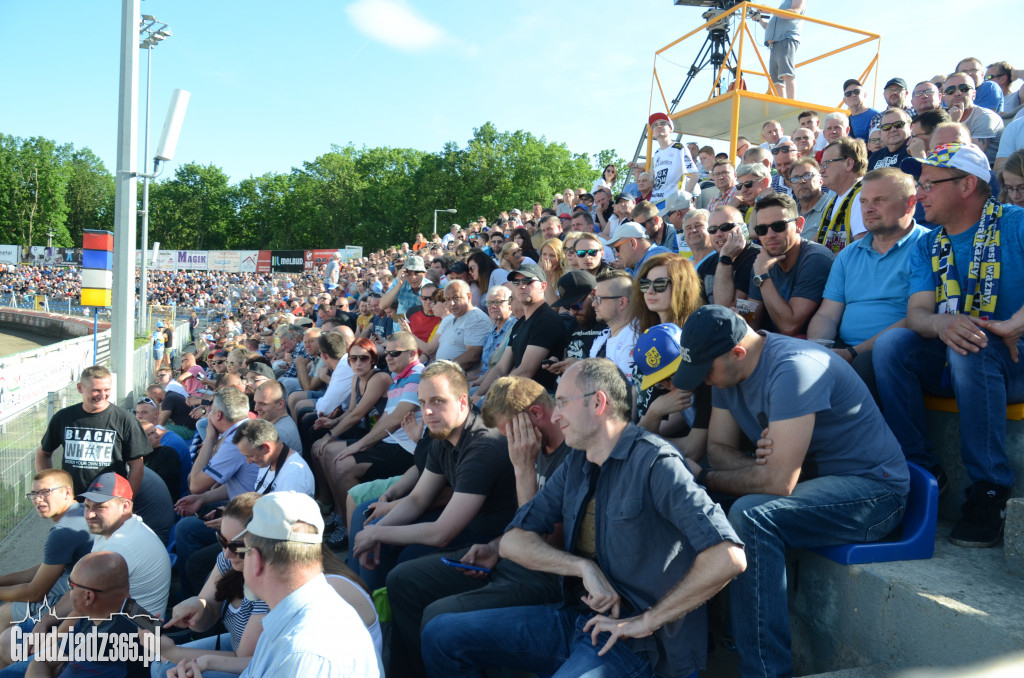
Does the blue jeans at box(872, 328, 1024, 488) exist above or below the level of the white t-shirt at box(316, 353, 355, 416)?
above

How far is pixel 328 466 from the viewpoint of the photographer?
6.02 m

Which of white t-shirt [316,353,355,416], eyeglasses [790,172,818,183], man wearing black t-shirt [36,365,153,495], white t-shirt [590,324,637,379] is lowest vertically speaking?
man wearing black t-shirt [36,365,153,495]

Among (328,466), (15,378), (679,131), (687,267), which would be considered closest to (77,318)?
(15,378)

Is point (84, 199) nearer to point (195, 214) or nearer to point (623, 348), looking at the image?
point (195, 214)

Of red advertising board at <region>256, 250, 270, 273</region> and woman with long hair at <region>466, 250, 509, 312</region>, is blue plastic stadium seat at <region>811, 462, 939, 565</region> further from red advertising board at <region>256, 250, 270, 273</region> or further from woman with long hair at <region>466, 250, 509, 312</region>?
red advertising board at <region>256, 250, 270, 273</region>

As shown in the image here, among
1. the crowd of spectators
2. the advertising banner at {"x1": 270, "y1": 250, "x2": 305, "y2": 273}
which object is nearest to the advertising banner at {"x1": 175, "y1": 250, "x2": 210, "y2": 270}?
the advertising banner at {"x1": 270, "y1": 250, "x2": 305, "y2": 273}

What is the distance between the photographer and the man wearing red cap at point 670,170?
910 centimetres

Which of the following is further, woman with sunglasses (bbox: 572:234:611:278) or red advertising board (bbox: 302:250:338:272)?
red advertising board (bbox: 302:250:338:272)

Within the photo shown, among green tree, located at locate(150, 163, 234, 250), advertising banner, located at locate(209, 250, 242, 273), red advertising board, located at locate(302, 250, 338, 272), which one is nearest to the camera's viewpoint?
red advertising board, located at locate(302, 250, 338, 272)

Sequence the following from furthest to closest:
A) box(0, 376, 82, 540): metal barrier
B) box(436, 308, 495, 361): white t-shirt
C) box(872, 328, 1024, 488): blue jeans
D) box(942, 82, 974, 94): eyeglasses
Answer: box(0, 376, 82, 540): metal barrier
box(942, 82, 974, 94): eyeglasses
box(436, 308, 495, 361): white t-shirt
box(872, 328, 1024, 488): blue jeans

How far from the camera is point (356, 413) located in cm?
612

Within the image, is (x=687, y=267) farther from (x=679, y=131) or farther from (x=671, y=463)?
(x=679, y=131)

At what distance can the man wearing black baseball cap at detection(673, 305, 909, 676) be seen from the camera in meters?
2.51

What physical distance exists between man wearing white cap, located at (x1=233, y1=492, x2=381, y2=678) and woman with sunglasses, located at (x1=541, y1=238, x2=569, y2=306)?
440cm
